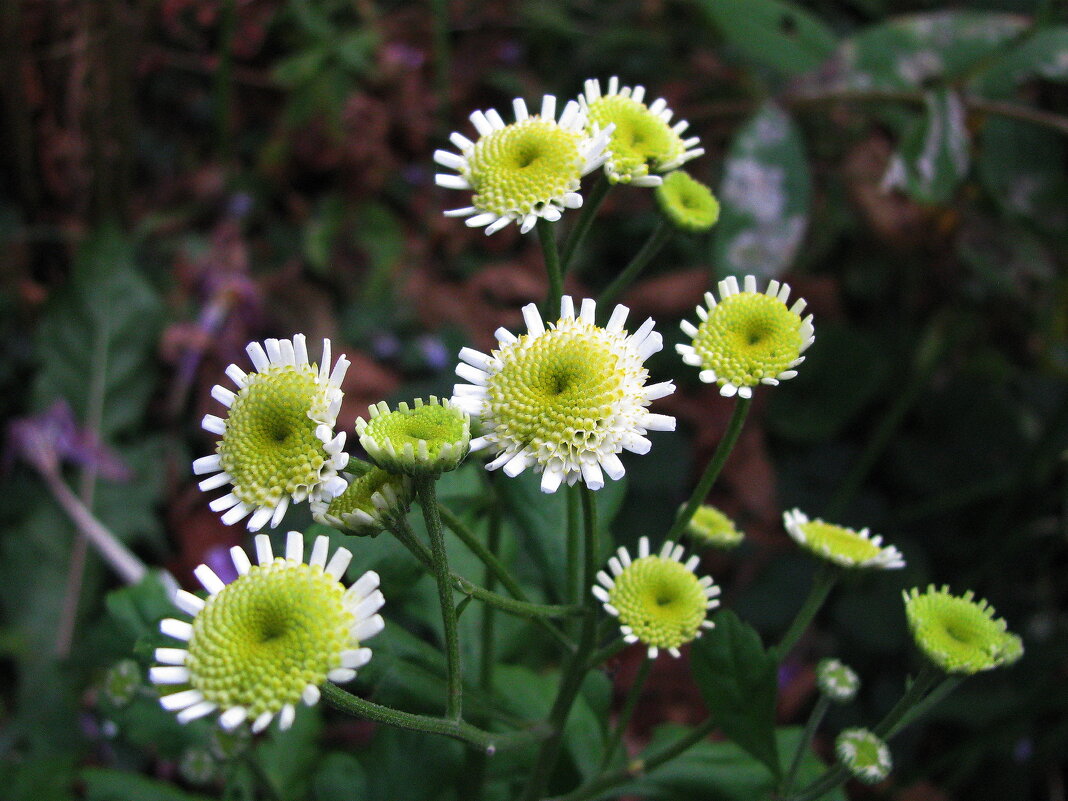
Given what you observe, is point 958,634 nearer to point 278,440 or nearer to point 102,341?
point 278,440

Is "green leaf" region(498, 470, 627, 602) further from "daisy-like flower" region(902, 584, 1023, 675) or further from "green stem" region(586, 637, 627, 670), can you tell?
"daisy-like flower" region(902, 584, 1023, 675)

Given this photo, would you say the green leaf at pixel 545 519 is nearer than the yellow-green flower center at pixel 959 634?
No

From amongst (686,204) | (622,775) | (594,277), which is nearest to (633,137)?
(686,204)

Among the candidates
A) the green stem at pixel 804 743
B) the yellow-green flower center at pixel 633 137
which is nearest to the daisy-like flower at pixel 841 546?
the green stem at pixel 804 743

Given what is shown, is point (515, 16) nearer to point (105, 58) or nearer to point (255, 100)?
point (255, 100)

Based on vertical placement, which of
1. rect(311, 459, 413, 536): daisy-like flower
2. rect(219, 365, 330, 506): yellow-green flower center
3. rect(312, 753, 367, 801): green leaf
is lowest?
rect(312, 753, 367, 801): green leaf

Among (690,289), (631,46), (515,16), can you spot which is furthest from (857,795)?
(515,16)

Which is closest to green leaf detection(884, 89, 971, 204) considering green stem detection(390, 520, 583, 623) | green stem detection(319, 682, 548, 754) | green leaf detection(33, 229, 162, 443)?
green stem detection(390, 520, 583, 623)

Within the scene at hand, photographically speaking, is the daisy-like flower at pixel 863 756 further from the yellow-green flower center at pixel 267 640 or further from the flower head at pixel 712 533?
the yellow-green flower center at pixel 267 640
